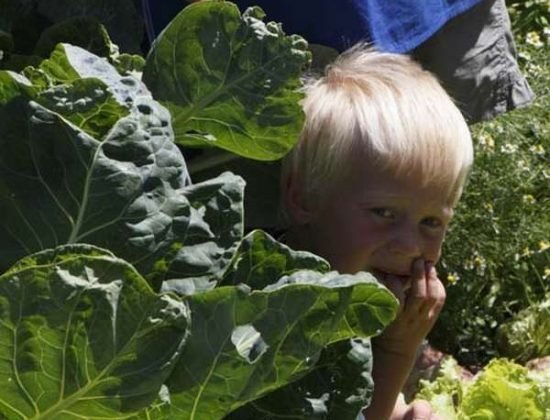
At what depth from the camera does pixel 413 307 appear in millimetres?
2393

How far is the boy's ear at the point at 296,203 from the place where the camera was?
244cm

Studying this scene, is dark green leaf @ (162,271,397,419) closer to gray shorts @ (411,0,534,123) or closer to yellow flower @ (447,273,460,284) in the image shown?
gray shorts @ (411,0,534,123)

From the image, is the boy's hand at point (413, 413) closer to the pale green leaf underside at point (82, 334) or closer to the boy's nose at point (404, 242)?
the boy's nose at point (404, 242)

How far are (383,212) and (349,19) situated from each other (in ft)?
1.34

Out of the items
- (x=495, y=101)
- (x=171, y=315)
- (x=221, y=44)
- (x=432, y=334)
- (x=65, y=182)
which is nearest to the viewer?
(x=171, y=315)

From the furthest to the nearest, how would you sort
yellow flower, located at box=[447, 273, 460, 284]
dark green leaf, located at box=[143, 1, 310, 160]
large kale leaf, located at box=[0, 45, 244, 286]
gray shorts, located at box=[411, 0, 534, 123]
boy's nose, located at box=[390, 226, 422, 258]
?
yellow flower, located at box=[447, 273, 460, 284] < gray shorts, located at box=[411, 0, 534, 123] < boy's nose, located at box=[390, 226, 422, 258] < dark green leaf, located at box=[143, 1, 310, 160] < large kale leaf, located at box=[0, 45, 244, 286]

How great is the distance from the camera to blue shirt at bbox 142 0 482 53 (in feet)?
8.11

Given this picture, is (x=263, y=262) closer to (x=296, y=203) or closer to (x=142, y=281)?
(x=142, y=281)

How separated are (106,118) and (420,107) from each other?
964mm

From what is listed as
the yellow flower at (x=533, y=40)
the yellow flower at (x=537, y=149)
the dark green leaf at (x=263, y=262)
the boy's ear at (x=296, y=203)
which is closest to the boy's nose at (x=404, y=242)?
the boy's ear at (x=296, y=203)

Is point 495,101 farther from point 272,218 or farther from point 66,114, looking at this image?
point 66,114

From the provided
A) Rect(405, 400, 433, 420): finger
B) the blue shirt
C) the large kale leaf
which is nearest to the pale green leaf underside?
the large kale leaf

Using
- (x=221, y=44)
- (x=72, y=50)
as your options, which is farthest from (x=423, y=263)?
(x=72, y=50)

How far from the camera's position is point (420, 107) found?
2.40m
